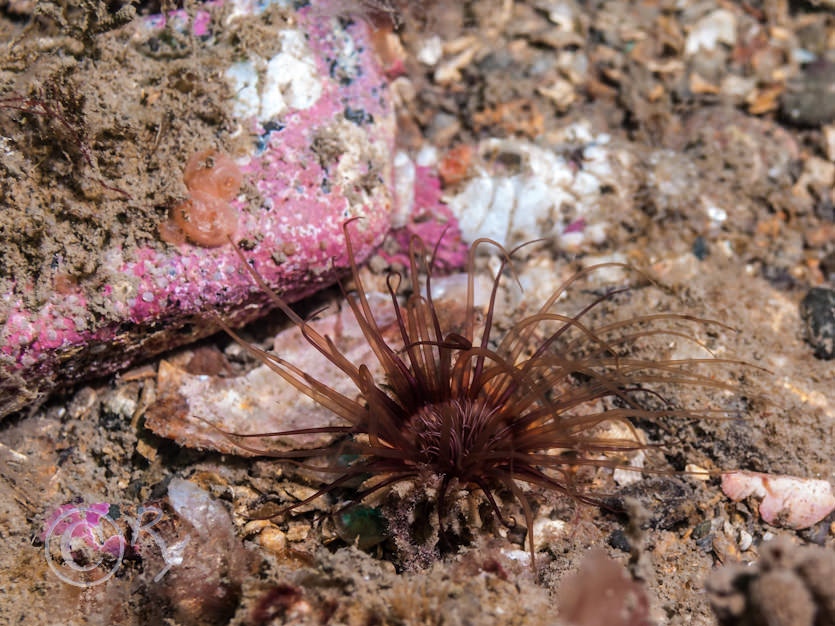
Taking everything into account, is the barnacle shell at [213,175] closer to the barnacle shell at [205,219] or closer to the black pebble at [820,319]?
the barnacle shell at [205,219]

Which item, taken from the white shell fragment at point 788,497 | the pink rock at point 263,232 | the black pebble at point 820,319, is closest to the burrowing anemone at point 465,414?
the pink rock at point 263,232

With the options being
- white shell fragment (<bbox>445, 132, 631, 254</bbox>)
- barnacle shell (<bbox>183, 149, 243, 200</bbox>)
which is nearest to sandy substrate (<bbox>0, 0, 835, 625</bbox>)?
white shell fragment (<bbox>445, 132, 631, 254</bbox>)

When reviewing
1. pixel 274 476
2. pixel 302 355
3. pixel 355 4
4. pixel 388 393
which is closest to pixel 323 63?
pixel 355 4

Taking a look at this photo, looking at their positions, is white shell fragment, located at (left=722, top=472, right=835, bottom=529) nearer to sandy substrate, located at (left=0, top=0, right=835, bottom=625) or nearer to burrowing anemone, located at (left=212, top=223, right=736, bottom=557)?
sandy substrate, located at (left=0, top=0, right=835, bottom=625)

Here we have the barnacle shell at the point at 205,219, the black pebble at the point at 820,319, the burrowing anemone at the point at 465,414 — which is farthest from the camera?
the black pebble at the point at 820,319

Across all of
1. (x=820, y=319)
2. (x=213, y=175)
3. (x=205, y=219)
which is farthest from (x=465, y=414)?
(x=820, y=319)

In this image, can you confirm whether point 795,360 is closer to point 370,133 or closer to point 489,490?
point 489,490

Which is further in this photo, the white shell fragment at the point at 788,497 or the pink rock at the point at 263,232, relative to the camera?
the white shell fragment at the point at 788,497
